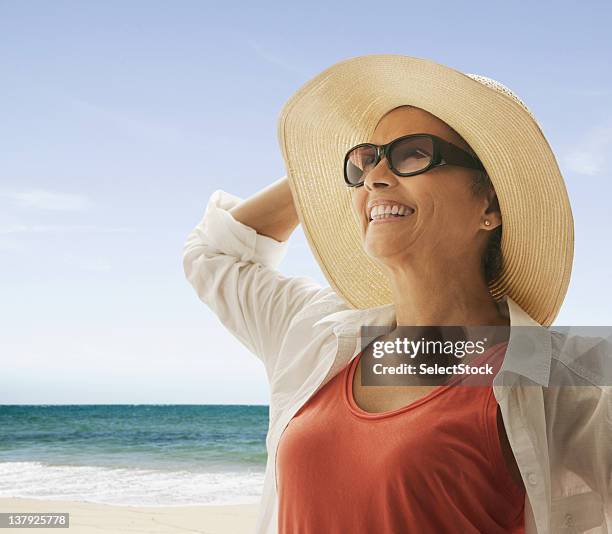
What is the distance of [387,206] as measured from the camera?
1.53m

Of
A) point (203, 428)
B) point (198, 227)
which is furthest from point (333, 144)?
point (203, 428)

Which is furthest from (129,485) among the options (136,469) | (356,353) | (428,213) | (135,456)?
(428,213)

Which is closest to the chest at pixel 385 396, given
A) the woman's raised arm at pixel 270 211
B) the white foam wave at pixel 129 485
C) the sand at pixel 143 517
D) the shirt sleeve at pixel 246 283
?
the shirt sleeve at pixel 246 283

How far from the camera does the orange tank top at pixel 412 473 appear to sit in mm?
1324

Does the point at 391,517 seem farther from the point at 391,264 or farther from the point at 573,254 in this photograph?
the point at 573,254

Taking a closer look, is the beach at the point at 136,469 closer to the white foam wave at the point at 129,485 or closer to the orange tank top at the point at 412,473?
the white foam wave at the point at 129,485

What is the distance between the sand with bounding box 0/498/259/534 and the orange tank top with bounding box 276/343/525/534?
196 inches

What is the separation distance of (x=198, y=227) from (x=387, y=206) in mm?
638

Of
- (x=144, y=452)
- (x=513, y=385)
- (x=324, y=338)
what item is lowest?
(x=513, y=385)

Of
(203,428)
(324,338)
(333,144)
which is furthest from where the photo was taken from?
(203,428)

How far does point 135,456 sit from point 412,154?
15125 mm

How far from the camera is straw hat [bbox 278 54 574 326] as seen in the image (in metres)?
1.50

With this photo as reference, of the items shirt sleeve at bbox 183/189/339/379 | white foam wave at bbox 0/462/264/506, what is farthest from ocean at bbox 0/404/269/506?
shirt sleeve at bbox 183/189/339/379

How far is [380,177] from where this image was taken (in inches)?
60.5
